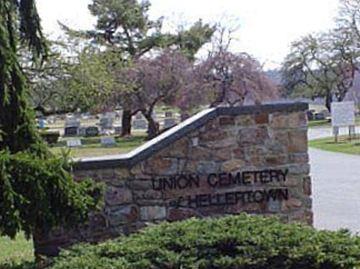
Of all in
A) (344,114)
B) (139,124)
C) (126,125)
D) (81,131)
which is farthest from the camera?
(139,124)

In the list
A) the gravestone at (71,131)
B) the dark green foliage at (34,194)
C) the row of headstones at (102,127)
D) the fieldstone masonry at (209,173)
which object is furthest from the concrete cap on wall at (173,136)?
the gravestone at (71,131)

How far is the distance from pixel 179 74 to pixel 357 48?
17794 millimetres

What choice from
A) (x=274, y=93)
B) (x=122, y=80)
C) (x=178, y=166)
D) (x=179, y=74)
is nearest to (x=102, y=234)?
(x=178, y=166)

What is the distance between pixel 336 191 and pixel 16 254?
9.05 metres

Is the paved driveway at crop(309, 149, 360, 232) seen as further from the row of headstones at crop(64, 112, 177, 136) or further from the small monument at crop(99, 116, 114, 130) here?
the small monument at crop(99, 116, 114, 130)

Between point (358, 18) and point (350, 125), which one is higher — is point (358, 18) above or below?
above

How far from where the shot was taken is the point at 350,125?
38125 mm

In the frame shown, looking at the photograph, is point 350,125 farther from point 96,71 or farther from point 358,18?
point 358,18

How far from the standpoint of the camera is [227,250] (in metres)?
6.00

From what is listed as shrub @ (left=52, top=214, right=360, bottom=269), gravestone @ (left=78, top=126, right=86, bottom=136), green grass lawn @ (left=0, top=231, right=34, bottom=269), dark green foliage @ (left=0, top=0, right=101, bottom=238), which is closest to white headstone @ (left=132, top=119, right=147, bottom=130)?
gravestone @ (left=78, top=126, right=86, bottom=136)

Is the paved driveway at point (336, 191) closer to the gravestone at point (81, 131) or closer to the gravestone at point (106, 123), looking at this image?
the gravestone at point (81, 131)

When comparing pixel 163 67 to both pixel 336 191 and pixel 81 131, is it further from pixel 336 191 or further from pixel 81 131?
pixel 336 191

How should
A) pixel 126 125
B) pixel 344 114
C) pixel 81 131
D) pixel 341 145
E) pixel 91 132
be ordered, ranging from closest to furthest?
1. pixel 341 145
2. pixel 344 114
3. pixel 126 125
4. pixel 91 132
5. pixel 81 131

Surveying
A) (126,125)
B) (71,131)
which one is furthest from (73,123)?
(126,125)
